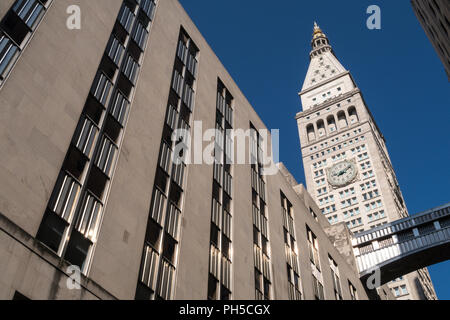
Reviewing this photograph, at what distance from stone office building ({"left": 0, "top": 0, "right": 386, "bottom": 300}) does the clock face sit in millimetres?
65793

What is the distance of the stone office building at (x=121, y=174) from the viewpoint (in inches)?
611

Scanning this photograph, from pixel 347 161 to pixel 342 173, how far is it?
365 centimetres

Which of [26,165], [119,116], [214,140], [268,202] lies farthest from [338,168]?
[26,165]

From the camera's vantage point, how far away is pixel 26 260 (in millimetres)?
14031

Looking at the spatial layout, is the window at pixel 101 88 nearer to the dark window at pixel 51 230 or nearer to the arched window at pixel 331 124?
the dark window at pixel 51 230

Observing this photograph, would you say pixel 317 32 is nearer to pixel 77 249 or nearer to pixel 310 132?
pixel 310 132

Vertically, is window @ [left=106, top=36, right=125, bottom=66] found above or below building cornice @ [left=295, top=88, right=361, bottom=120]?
below

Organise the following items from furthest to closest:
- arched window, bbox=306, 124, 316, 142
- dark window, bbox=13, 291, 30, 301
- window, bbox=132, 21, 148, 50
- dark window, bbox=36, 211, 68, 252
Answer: arched window, bbox=306, 124, 316, 142, window, bbox=132, 21, 148, 50, dark window, bbox=36, 211, 68, 252, dark window, bbox=13, 291, 30, 301

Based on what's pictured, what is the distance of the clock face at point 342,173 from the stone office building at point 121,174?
65793 mm

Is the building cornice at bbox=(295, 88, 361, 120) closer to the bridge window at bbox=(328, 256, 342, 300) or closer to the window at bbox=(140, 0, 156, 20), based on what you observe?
the bridge window at bbox=(328, 256, 342, 300)

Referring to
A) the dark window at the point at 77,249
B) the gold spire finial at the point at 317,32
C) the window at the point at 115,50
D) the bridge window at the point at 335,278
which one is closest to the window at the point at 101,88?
the window at the point at 115,50

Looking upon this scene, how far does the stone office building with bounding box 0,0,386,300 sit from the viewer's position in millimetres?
15516

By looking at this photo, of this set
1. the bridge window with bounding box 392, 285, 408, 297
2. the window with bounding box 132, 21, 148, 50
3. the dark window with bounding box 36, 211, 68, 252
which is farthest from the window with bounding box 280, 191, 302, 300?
the bridge window with bounding box 392, 285, 408, 297

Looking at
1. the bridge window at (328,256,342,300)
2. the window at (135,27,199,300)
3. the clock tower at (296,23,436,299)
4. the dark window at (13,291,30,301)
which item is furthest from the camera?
the clock tower at (296,23,436,299)
